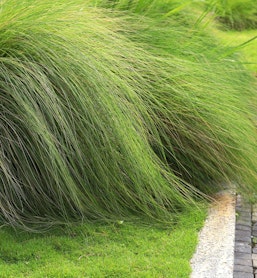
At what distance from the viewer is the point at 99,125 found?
3816mm

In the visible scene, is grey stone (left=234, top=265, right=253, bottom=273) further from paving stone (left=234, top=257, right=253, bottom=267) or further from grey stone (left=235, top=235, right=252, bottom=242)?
grey stone (left=235, top=235, right=252, bottom=242)

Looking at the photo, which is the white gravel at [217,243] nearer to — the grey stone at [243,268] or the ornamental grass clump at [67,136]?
the grey stone at [243,268]

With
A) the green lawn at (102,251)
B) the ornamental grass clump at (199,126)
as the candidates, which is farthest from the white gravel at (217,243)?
the ornamental grass clump at (199,126)

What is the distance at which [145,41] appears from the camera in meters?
5.04

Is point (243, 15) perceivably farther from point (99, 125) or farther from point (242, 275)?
point (242, 275)

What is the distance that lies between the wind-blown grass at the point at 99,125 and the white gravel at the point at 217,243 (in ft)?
0.62

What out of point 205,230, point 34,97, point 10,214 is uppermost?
point 34,97

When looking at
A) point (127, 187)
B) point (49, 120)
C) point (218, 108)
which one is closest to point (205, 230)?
point (127, 187)

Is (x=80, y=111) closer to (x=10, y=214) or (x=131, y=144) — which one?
(x=131, y=144)

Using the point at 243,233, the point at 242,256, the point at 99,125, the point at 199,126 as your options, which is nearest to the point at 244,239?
the point at 243,233

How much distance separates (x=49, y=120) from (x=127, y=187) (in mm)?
660

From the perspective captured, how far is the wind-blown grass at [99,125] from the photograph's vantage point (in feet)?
12.5

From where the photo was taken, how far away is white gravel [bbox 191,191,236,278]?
3.47m

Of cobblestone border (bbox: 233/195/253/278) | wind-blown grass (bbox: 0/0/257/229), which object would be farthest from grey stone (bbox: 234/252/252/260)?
wind-blown grass (bbox: 0/0/257/229)
